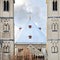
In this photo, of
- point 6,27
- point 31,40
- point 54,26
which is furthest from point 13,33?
point 31,40

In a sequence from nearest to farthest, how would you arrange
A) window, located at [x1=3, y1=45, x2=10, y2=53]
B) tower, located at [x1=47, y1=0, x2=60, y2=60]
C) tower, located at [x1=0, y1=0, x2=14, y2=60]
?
tower, located at [x1=47, y1=0, x2=60, y2=60]
tower, located at [x1=0, y1=0, x2=14, y2=60]
window, located at [x1=3, y1=45, x2=10, y2=53]

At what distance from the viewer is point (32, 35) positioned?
96188mm

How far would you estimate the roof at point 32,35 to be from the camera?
9575 cm

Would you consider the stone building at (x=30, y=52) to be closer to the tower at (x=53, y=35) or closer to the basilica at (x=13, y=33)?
the basilica at (x=13, y=33)

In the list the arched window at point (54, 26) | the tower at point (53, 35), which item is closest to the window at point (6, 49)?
the tower at point (53, 35)

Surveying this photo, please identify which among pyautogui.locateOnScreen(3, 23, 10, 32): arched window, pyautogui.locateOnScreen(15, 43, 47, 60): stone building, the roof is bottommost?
pyautogui.locateOnScreen(15, 43, 47, 60): stone building

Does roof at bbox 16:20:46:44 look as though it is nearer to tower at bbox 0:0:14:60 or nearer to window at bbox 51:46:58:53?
tower at bbox 0:0:14:60

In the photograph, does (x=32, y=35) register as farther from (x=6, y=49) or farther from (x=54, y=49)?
(x=54, y=49)

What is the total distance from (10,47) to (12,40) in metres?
1.27

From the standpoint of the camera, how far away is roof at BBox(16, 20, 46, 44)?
95.8m

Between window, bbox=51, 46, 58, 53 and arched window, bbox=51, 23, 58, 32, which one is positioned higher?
arched window, bbox=51, 23, 58, 32

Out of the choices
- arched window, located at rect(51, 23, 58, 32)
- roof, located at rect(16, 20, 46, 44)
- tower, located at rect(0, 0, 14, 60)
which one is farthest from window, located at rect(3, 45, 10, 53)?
roof, located at rect(16, 20, 46, 44)

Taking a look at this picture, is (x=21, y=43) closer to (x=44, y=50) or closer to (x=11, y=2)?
(x=44, y=50)

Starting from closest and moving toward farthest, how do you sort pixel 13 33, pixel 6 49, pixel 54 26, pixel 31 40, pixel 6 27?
pixel 54 26, pixel 6 49, pixel 6 27, pixel 13 33, pixel 31 40
